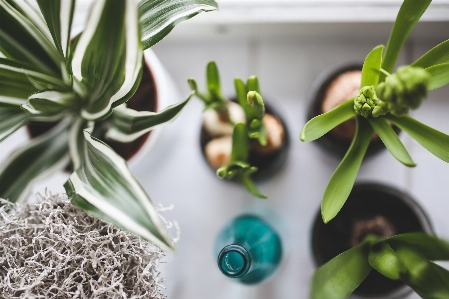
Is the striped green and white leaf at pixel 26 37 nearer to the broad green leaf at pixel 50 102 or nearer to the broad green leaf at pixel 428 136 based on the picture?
the broad green leaf at pixel 50 102

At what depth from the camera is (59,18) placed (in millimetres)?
554

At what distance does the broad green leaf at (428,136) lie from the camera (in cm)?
55

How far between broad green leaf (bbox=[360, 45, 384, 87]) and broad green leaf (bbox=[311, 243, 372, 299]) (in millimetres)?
222

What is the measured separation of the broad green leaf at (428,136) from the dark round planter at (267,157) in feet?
0.72

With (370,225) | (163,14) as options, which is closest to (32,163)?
(163,14)

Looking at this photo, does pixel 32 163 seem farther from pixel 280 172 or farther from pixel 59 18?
pixel 280 172

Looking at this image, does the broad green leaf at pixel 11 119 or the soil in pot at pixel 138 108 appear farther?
the soil in pot at pixel 138 108

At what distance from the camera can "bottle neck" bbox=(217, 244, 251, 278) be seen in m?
0.57

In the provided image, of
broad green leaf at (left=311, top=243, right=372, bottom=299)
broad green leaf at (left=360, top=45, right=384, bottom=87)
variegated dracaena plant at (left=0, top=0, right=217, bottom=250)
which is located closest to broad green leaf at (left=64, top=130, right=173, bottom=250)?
variegated dracaena plant at (left=0, top=0, right=217, bottom=250)

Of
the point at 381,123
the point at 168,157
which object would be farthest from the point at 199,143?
the point at 381,123

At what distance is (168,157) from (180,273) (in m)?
0.22

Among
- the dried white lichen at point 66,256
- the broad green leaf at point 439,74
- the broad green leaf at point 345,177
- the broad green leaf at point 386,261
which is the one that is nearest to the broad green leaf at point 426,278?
the broad green leaf at point 386,261

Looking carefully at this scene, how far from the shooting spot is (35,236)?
0.60 meters

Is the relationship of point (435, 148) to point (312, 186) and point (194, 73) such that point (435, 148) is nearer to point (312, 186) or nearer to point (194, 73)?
point (312, 186)
